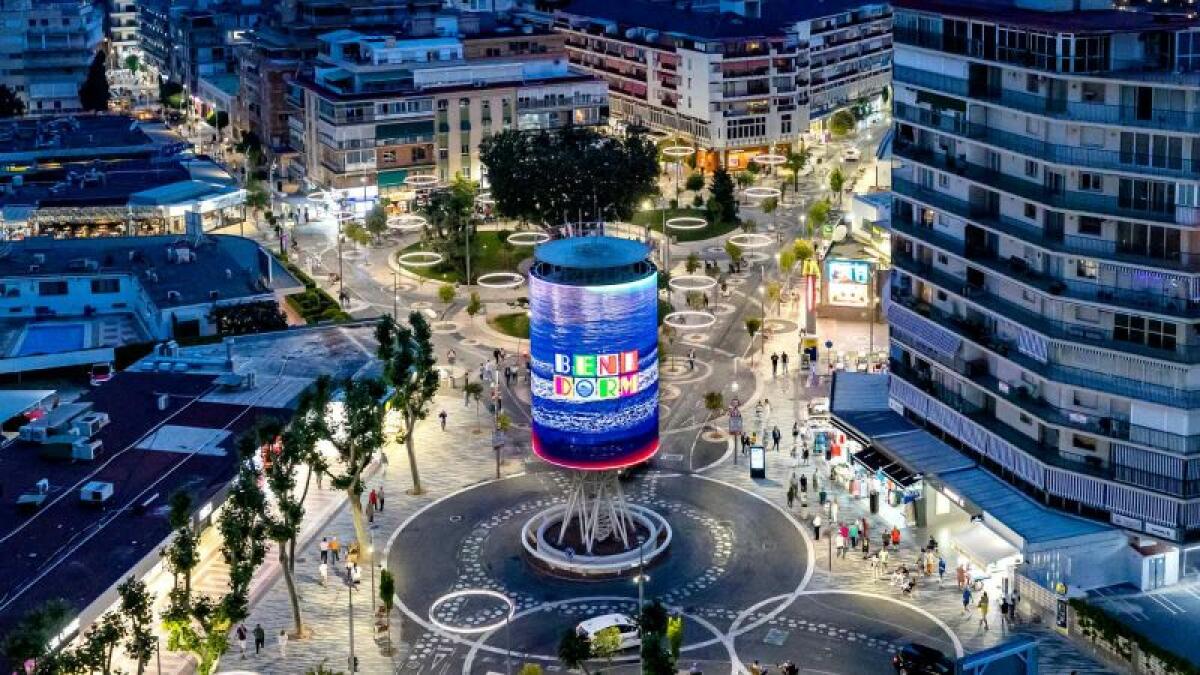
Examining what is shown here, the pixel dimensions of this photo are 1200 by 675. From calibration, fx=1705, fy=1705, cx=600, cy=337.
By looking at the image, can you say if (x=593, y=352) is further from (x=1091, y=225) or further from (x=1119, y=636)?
(x=1119, y=636)

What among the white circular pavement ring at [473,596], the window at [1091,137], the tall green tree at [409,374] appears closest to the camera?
the window at [1091,137]

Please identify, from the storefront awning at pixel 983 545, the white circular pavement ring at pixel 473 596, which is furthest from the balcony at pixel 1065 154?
the white circular pavement ring at pixel 473 596

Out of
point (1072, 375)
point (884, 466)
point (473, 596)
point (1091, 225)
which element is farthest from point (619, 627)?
point (1091, 225)

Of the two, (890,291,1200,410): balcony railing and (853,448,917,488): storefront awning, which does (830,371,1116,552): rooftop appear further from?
(890,291,1200,410): balcony railing

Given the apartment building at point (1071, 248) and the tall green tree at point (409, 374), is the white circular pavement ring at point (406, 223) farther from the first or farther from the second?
the apartment building at point (1071, 248)

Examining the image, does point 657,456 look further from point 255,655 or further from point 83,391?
point 83,391
